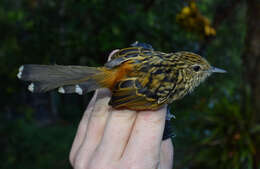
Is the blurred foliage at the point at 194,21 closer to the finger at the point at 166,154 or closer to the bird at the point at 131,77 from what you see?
the bird at the point at 131,77

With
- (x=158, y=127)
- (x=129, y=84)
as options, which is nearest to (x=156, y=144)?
(x=158, y=127)

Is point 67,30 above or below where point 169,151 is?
above

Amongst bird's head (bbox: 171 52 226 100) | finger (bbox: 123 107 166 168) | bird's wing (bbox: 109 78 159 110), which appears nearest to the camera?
finger (bbox: 123 107 166 168)

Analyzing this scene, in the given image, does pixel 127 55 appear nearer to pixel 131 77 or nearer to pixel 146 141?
pixel 131 77

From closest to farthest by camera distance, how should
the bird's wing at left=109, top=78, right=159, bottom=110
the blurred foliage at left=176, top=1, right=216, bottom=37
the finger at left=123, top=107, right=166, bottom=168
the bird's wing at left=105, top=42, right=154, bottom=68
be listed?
the finger at left=123, top=107, right=166, bottom=168 < the bird's wing at left=109, top=78, right=159, bottom=110 < the bird's wing at left=105, top=42, right=154, bottom=68 < the blurred foliage at left=176, top=1, right=216, bottom=37

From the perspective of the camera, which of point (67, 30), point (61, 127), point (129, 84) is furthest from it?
point (61, 127)

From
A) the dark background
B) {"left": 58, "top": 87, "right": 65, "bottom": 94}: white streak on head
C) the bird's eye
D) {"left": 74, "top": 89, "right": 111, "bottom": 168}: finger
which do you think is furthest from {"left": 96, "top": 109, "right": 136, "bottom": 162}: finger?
the dark background

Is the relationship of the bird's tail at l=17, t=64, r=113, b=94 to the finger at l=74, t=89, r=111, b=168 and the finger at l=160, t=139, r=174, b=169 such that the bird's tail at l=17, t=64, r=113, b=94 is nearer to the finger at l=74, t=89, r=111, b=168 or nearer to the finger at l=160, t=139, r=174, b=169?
the finger at l=74, t=89, r=111, b=168

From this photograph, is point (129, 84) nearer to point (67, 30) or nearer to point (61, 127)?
point (67, 30)
